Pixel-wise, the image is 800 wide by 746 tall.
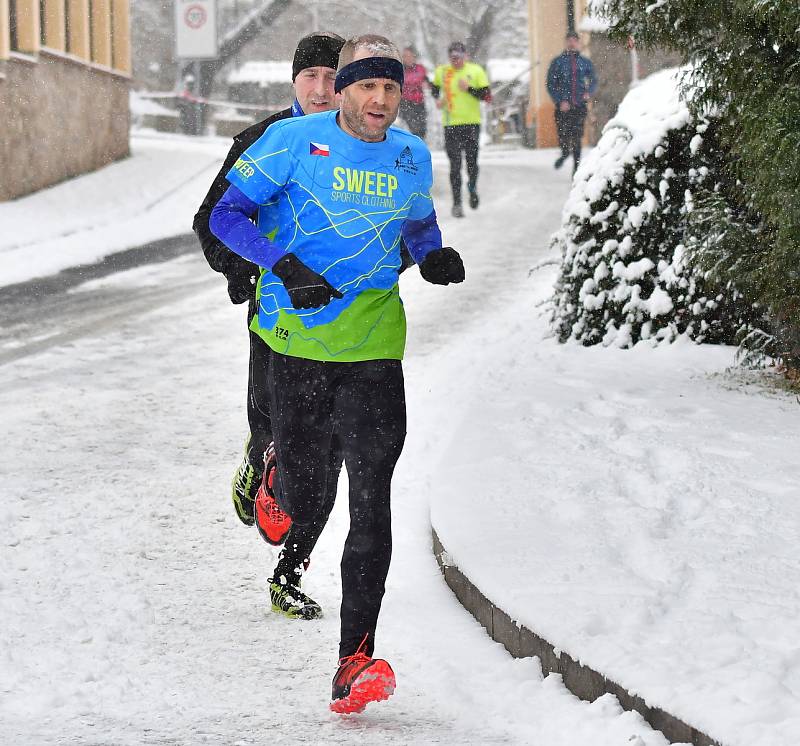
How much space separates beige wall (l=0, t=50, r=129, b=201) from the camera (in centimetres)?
1848

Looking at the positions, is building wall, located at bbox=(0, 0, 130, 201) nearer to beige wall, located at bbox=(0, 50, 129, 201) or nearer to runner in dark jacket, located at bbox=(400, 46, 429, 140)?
beige wall, located at bbox=(0, 50, 129, 201)

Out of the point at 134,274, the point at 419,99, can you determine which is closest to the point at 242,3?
the point at 419,99

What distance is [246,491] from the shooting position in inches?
209

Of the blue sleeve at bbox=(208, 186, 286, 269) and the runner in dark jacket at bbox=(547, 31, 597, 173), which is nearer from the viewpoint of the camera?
the blue sleeve at bbox=(208, 186, 286, 269)

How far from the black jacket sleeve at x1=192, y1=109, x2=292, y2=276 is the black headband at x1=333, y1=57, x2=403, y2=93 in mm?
748

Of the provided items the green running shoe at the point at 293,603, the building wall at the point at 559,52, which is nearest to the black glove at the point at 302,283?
the green running shoe at the point at 293,603

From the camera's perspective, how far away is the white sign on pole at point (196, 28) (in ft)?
106

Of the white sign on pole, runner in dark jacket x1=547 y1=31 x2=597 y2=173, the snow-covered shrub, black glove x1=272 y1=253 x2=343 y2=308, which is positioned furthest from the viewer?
the white sign on pole

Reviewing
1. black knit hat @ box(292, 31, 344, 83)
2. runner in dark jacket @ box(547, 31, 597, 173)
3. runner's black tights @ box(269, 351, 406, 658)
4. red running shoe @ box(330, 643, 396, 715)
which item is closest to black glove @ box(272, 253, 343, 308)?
runner's black tights @ box(269, 351, 406, 658)

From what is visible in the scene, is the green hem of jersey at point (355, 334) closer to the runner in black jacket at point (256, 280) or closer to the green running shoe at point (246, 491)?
the runner in black jacket at point (256, 280)

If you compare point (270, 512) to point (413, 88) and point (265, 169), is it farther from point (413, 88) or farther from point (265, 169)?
point (413, 88)

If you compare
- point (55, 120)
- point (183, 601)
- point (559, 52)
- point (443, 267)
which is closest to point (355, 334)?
point (443, 267)

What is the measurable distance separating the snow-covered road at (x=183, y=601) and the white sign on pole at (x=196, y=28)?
24.4 meters

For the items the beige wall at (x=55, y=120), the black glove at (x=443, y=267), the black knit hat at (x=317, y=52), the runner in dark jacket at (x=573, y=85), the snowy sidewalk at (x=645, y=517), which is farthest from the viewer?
the runner in dark jacket at (x=573, y=85)
